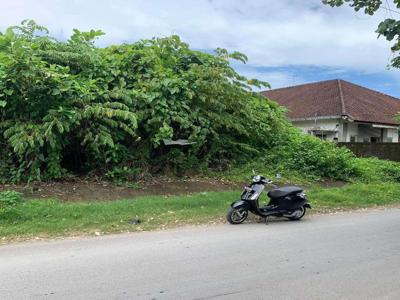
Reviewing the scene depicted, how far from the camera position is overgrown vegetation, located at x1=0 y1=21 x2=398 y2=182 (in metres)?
10.9

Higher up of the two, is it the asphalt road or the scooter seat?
the scooter seat

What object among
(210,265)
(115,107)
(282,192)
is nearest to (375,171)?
(282,192)

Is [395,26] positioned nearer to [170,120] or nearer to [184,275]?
[184,275]

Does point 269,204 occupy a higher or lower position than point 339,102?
lower

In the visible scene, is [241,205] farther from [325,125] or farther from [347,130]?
[325,125]

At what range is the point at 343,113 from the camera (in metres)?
25.0

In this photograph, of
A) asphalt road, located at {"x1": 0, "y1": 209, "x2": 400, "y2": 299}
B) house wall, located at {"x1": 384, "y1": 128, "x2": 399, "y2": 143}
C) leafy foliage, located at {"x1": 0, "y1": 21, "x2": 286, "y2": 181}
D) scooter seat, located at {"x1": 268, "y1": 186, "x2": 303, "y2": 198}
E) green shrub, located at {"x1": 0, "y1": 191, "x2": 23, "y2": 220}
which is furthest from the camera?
house wall, located at {"x1": 384, "y1": 128, "x2": 399, "y2": 143}

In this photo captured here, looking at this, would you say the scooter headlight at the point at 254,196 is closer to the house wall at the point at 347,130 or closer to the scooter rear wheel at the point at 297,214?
the scooter rear wheel at the point at 297,214

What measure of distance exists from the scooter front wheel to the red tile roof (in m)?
17.0

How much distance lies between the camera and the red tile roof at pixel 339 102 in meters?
26.2

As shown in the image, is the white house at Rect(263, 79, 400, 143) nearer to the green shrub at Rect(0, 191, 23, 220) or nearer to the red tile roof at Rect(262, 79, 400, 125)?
the red tile roof at Rect(262, 79, 400, 125)

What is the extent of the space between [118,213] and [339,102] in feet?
69.3

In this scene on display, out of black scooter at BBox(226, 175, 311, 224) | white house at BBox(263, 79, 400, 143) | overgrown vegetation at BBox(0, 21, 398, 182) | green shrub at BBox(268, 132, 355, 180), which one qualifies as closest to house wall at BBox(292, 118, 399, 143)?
white house at BBox(263, 79, 400, 143)

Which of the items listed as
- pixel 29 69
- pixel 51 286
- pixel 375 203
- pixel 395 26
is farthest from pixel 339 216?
pixel 29 69
